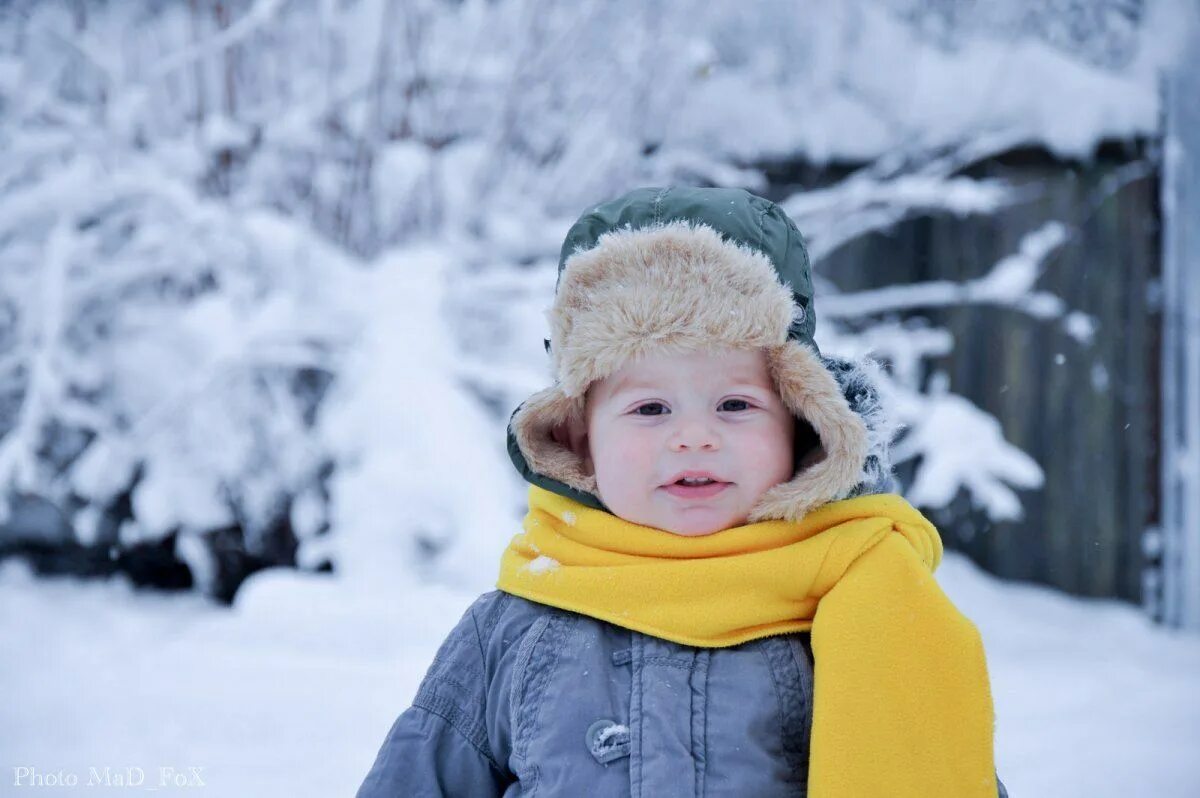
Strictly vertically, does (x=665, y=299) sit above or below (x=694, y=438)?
above

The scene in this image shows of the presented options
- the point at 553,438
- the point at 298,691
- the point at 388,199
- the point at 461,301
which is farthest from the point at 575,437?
the point at 388,199

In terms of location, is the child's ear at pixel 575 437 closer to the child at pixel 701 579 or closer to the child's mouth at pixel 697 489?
the child at pixel 701 579

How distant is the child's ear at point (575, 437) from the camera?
1409mm

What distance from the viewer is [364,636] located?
2697 millimetres

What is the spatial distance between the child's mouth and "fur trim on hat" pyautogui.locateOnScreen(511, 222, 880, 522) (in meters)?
0.06

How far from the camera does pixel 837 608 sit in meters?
1.11

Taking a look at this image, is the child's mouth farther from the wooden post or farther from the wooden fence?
the wooden post

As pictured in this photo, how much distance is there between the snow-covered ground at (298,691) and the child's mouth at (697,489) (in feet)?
3.58

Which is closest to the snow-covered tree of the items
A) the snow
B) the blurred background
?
the blurred background

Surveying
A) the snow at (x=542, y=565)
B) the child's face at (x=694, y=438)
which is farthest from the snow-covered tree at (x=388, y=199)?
the child's face at (x=694, y=438)

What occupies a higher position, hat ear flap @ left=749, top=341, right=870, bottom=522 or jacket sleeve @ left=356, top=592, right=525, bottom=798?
hat ear flap @ left=749, top=341, right=870, bottom=522

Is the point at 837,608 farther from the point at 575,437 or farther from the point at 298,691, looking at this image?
the point at 298,691

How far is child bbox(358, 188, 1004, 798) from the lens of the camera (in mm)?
1075

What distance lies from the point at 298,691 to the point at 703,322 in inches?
66.3
